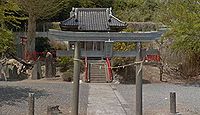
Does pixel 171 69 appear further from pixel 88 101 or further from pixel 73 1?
pixel 73 1

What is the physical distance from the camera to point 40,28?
1195 inches

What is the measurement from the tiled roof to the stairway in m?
3.19

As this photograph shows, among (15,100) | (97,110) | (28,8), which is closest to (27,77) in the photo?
(28,8)

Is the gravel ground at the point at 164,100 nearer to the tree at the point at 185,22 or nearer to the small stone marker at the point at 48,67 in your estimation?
the tree at the point at 185,22

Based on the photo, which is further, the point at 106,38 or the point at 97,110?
the point at 97,110

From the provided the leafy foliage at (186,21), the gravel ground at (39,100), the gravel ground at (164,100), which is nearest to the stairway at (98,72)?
the gravel ground at (164,100)

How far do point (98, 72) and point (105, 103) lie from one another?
8542mm

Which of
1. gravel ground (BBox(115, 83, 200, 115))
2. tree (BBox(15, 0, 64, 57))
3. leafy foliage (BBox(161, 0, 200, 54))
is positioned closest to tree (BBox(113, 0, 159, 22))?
tree (BBox(15, 0, 64, 57))

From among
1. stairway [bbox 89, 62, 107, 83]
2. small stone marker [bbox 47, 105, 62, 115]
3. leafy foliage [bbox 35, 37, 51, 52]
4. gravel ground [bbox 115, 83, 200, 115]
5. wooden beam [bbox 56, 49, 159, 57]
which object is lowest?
gravel ground [bbox 115, 83, 200, 115]

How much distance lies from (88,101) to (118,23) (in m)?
12.4

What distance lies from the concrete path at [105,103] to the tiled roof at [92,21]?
8454 millimetres

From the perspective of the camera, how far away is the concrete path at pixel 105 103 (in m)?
11.0

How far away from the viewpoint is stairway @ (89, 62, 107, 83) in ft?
67.1

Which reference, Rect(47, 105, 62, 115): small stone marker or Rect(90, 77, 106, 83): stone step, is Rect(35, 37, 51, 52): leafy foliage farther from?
Rect(47, 105, 62, 115): small stone marker
